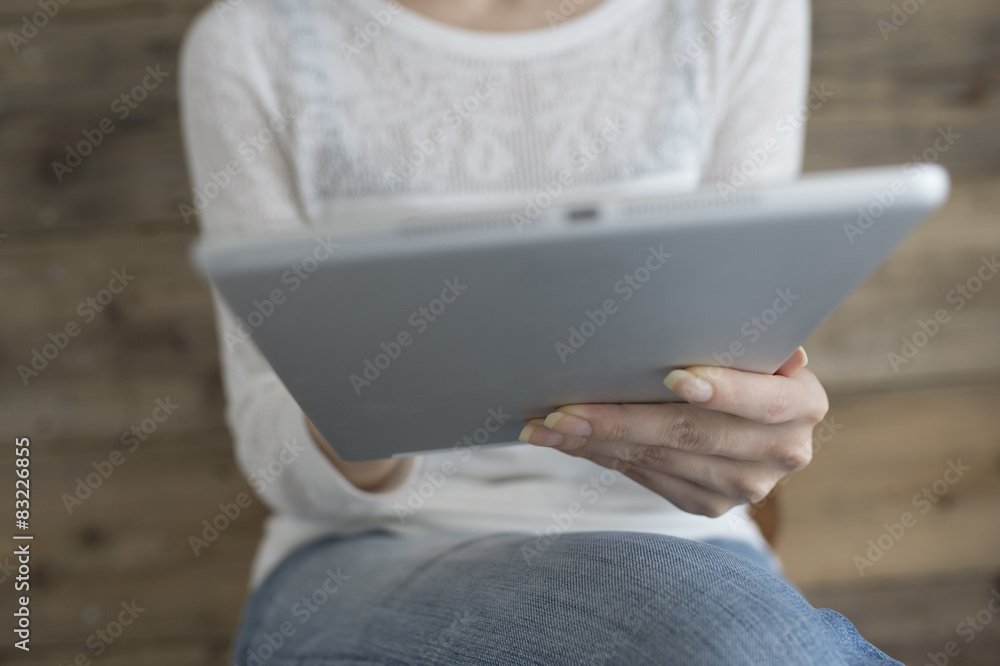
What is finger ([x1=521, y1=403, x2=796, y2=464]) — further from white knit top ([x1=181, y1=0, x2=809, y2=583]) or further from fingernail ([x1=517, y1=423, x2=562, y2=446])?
white knit top ([x1=181, y1=0, x2=809, y2=583])

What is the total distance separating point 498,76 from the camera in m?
0.65

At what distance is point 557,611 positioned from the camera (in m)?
0.41

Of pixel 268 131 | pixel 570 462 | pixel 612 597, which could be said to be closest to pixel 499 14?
pixel 268 131

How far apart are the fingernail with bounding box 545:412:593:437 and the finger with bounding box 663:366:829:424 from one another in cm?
6

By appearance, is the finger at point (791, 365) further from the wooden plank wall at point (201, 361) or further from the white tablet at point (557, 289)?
the wooden plank wall at point (201, 361)

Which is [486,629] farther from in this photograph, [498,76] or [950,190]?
[950,190]

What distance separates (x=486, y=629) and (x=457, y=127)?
429mm

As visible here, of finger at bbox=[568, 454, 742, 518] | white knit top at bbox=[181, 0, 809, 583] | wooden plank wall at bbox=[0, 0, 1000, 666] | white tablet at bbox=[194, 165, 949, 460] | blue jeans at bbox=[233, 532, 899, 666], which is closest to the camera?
white tablet at bbox=[194, 165, 949, 460]

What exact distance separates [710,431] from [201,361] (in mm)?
676

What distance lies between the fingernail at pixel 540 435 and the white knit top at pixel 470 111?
18 centimetres

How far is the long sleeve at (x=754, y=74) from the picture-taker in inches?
25.0

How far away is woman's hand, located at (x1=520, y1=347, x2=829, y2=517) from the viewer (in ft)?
1.27

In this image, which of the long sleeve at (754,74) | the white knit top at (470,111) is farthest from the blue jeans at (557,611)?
the long sleeve at (754,74)

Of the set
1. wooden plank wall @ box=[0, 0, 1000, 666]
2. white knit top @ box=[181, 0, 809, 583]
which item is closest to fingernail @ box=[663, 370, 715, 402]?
white knit top @ box=[181, 0, 809, 583]
